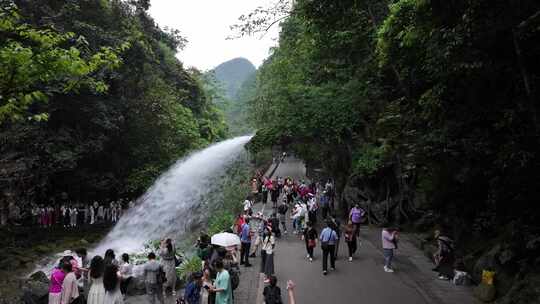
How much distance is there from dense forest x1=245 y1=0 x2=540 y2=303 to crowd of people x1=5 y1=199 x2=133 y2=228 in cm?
1329

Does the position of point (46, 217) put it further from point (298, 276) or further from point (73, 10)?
point (298, 276)

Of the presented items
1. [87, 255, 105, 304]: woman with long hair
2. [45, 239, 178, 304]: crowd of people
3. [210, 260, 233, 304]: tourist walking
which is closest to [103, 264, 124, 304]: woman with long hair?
[45, 239, 178, 304]: crowd of people

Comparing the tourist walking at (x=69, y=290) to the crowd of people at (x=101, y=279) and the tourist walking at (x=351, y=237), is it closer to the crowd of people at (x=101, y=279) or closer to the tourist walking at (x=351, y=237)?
the crowd of people at (x=101, y=279)

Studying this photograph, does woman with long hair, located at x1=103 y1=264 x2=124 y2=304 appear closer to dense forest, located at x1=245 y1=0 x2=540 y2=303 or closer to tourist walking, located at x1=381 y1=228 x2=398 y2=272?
dense forest, located at x1=245 y1=0 x2=540 y2=303

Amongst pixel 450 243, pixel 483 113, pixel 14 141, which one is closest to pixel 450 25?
pixel 483 113

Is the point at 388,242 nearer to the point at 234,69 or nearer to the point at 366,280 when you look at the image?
the point at 366,280

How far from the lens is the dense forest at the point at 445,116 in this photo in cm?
807

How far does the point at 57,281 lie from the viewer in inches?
277

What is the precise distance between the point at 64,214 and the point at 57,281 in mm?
20484

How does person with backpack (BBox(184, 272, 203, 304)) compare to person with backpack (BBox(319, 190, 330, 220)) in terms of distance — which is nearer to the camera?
person with backpack (BBox(184, 272, 203, 304))

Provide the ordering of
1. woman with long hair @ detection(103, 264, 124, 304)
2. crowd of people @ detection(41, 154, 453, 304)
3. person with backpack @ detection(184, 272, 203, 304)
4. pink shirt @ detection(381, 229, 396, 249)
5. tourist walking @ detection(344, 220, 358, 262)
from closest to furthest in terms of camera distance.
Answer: woman with long hair @ detection(103, 264, 124, 304), crowd of people @ detection(41, 154, 453, 304), person with backpack @ detection(184, 272, 203, 304), pink shirt @ detection(381, 229, 396, 249), tourist walking @ detection(344, 220, 358, 262)

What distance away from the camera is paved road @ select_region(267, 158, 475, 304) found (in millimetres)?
9375

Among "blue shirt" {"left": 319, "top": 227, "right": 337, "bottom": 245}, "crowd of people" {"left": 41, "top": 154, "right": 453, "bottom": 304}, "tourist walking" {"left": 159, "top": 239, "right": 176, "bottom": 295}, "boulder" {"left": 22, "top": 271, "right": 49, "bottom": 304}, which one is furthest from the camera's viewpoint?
"blue shirt" {"left": 319, "top": 227, "right": 337, "bottom": 245}

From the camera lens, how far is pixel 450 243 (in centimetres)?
1084
